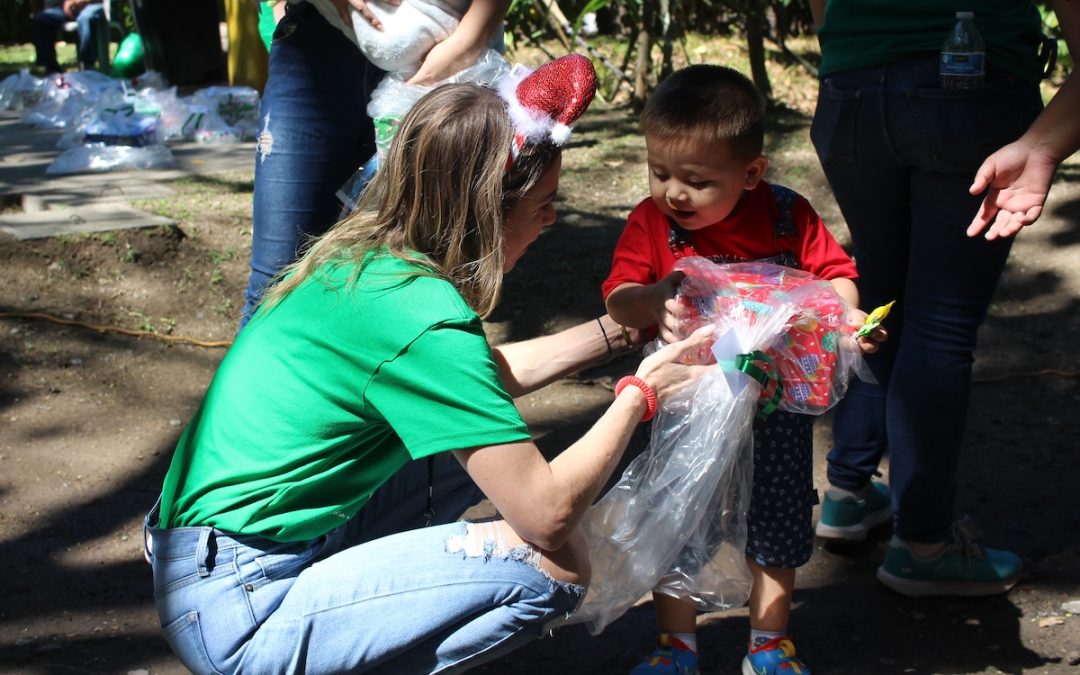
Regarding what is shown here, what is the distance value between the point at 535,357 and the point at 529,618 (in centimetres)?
60

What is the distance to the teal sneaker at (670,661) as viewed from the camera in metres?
2.40

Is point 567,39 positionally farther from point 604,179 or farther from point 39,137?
point 39,137

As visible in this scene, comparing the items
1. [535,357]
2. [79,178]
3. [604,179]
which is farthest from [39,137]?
[535,357]

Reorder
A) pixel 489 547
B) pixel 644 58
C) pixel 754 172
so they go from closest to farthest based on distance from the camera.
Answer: pixel 489 547, pixel 754 172, pixel 644 58

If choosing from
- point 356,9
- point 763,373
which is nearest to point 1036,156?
point 763,373

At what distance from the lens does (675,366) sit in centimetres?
221

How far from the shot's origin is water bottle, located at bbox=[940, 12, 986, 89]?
Result: 2371mm

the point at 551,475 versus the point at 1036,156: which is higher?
the point at 1036,156

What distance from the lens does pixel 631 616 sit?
2.83 metres

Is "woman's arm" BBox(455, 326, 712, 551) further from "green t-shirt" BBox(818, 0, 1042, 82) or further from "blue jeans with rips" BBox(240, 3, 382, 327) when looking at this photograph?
→ "blue jeans with rips" BBox(240, 3, 382, 327)

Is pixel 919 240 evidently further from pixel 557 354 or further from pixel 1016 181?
pixel 557 354

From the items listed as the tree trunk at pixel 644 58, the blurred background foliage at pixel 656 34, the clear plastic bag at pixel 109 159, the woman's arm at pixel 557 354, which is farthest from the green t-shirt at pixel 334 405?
the tree trunk at pixel 644 58

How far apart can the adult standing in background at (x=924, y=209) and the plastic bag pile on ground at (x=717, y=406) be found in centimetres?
38

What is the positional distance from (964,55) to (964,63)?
0.6 inches
